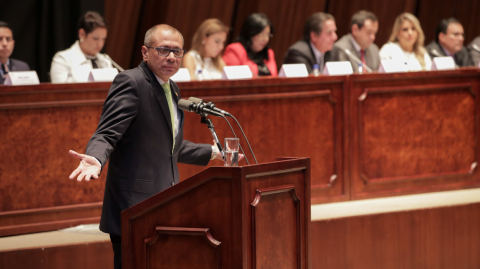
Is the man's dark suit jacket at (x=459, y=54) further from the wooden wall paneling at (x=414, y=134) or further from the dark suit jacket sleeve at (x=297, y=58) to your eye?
the wooden wall paneling at (x=414, y=134)

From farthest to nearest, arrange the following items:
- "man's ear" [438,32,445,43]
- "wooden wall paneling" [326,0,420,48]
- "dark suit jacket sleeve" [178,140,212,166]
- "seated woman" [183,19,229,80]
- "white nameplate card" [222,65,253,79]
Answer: "wooden wall paneling" [326,0,420,48] → "man's ear" [438,32,445,43] → "seated woman" [183,19,229,80] → "white nameplate card" [222,65,253,79] → "dark suit jacket sleeve" [178,140,212,166]

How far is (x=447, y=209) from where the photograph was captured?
3.42 metres

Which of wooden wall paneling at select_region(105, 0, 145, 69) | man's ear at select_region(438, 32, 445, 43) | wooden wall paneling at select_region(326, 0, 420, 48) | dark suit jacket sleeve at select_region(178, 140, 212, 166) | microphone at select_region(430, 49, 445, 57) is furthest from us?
wooden wall paneling at select_region(326, 0, 420, 48)

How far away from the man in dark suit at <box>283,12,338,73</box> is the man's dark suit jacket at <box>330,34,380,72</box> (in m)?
0.09

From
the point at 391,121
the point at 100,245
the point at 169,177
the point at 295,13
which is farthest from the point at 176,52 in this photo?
the point at 295,13

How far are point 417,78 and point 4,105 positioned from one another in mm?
2423

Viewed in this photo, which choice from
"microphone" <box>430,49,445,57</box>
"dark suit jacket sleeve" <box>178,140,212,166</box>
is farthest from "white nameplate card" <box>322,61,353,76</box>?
"microphone" <box>430,49,445,57</box>

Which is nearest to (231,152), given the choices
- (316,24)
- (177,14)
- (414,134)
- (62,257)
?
(62,257)

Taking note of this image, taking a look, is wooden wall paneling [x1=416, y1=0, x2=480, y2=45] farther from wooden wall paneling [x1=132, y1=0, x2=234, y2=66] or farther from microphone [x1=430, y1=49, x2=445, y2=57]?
wooden wall paneling [x1=132, y1=0, x2=234, y2=66]

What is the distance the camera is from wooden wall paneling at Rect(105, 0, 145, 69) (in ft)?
19.3

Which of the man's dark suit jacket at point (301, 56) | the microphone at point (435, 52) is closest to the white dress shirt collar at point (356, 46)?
the man's dark suit jacket at point (301, 56)

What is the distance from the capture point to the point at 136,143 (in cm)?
200

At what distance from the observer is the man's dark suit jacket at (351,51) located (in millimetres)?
4723

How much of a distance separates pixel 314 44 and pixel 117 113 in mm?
3007
